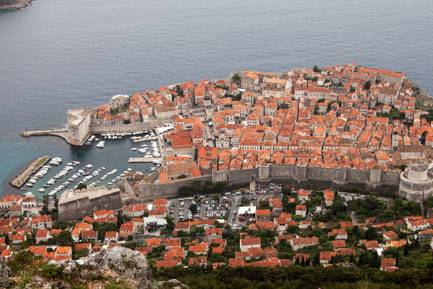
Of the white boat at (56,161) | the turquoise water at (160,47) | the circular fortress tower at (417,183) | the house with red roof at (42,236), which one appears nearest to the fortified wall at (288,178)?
the circular fortress tower at (417,183)

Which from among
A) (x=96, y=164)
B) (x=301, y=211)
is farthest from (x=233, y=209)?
(x=96, y=164)

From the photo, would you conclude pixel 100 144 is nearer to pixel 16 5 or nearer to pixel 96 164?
pixel 96 164

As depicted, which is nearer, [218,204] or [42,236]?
[42,236]

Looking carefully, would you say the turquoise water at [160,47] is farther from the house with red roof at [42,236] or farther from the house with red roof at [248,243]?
the house with red roof at [248,243]

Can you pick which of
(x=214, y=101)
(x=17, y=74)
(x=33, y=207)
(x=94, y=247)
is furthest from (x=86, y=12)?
(x=94, y=247)

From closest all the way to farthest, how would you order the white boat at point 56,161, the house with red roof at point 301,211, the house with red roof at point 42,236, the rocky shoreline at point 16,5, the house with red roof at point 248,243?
the house with red roof at point 248,243
the house with red roof at point 42,236
the house with red roof at point 301,211
the white boat at point 56,161
the rocky shoreline at point 16,5

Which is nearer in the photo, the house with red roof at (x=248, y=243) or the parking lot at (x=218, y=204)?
the house with red roof at (x=248, y=243)

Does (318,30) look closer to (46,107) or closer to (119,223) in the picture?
(46,107)
